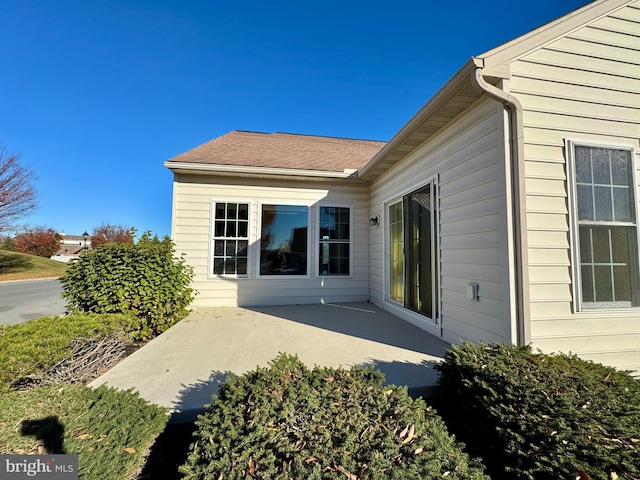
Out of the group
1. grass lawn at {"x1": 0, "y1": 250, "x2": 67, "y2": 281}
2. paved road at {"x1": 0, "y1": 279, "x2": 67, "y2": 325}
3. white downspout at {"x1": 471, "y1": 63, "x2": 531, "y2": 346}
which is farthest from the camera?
grass lawn at {"x1": 0, "y1": 250, "x2": 67, "y2": 281}

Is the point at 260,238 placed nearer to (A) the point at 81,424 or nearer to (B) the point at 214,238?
(B) the point at 214,238

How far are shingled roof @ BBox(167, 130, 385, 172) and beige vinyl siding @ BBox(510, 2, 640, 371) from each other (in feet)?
12.7

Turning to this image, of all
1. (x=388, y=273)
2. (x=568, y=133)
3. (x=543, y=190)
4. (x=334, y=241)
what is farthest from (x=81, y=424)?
(x=334, y=241)

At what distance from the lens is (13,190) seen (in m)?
14.9

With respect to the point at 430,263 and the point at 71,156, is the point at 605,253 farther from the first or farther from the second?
the point at 71,156

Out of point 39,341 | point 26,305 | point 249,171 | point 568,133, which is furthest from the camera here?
point 26,305

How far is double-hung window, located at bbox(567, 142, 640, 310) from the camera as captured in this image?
2.72 meters

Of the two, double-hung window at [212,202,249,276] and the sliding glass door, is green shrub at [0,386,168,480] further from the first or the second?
double-hung window at [212,202,249,276]

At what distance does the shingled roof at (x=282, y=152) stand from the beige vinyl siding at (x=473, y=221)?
9.71ft

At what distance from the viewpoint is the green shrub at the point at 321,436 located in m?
1.16

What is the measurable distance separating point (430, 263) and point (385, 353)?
1.62 meters

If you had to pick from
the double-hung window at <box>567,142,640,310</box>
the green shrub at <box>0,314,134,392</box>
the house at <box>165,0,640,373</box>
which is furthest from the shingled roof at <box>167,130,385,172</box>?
the double-hung window at <box>567,142,640,310</box>

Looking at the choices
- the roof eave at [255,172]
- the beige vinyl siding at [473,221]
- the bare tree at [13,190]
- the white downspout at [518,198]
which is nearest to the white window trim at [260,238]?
the roof eave at [255,172]

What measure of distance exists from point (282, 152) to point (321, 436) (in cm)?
658
